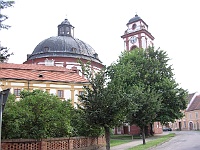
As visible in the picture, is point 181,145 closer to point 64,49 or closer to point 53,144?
point 53,144

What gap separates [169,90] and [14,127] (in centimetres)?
2633

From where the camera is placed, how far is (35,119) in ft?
52.4

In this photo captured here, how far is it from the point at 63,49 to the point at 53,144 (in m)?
35.3

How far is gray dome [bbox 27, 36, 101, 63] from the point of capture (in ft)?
163

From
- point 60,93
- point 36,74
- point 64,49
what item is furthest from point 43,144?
point 64,49

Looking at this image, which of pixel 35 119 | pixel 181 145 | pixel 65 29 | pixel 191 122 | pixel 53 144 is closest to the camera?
pixel 35 119

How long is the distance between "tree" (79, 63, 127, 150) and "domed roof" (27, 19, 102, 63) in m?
32.2

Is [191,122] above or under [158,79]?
under

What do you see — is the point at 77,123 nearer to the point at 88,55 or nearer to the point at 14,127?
the point at 14,127

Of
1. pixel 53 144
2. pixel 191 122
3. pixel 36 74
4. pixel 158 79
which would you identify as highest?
pixel 36 74

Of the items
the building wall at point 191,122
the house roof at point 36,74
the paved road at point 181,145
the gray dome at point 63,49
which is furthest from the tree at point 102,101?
the building wall at point 191,122

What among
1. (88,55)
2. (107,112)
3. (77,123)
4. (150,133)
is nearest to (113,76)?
(107,112)

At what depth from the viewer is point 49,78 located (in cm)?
3572

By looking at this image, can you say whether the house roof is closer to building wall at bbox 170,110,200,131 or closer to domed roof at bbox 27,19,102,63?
domed roof at bbox 27,19,102,63
